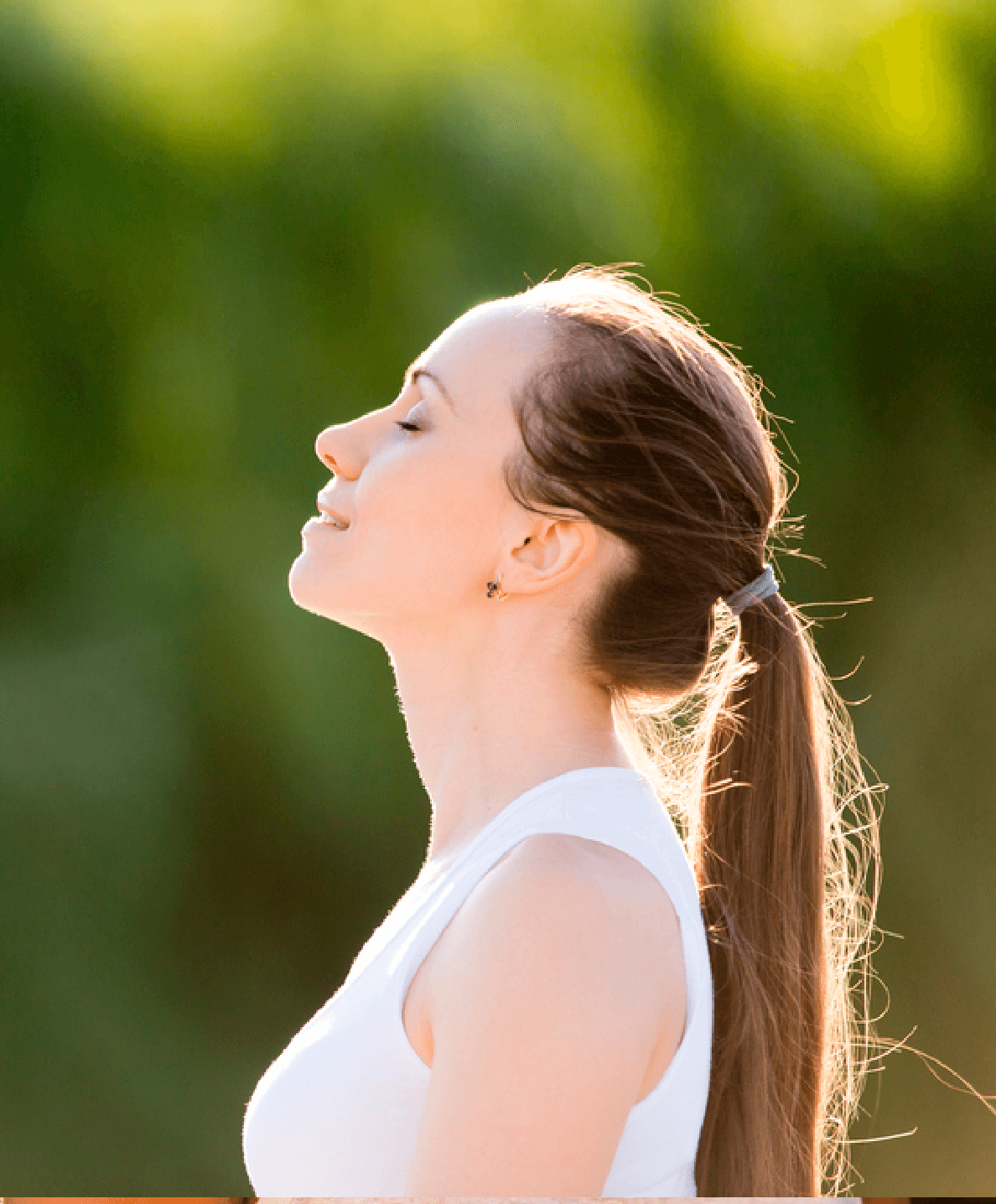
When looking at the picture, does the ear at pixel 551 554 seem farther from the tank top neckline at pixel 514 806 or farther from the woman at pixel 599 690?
the tank top neckline at pixel 514 806

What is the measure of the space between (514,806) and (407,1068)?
194mm

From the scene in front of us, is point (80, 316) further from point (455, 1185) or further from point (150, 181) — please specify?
point (455, 1185)

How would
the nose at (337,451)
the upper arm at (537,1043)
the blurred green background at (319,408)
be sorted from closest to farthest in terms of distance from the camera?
the upper arm at (537,1043) < the nose at (337,451) < the blurred green background at (319,408)

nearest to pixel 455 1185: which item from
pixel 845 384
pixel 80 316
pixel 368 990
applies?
pixel 368 990

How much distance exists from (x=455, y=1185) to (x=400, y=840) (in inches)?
83.2

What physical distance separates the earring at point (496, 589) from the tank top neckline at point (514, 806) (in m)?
0.15

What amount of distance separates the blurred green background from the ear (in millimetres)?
1736

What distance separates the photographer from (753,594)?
1.06 metres

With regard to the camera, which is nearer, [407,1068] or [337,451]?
[407,1068]

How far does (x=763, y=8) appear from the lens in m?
2.46

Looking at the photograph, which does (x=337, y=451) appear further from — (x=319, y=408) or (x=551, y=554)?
(x=319, y=408)

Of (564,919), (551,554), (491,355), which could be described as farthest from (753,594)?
(564,919)

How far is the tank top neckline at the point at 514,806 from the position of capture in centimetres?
90

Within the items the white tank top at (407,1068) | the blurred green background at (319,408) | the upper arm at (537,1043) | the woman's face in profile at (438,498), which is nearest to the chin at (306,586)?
the woman's face in profile at (438,498)
